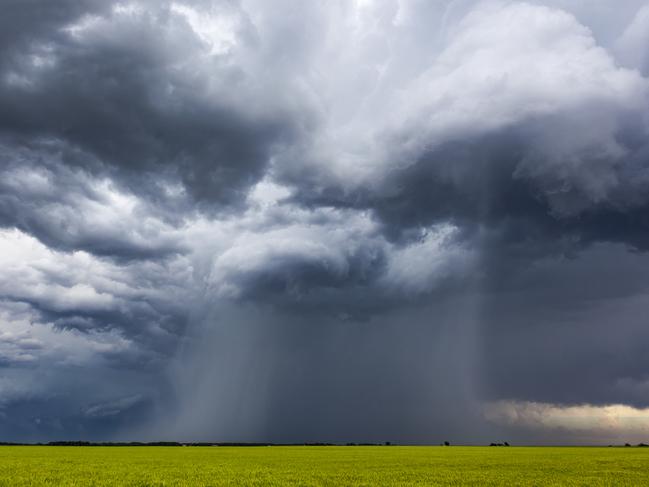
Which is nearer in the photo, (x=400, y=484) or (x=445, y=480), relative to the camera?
(x=400, y=484)

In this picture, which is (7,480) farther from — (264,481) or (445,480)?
(445,480)

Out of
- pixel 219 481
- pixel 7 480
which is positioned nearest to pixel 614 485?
pixel 219 481

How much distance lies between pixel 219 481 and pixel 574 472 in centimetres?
3240

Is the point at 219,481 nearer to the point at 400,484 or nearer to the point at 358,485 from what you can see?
the point at 358,485

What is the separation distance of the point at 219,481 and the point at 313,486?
26.1 feet

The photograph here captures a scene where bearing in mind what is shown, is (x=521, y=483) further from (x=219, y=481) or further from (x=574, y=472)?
(x=219, y=481)

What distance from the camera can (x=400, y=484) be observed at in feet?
118

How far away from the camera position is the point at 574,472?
4825 centimetres

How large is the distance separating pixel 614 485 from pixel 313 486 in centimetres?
2095

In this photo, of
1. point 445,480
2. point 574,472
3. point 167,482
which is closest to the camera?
point 167,482

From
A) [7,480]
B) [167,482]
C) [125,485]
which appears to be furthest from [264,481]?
[7,480]

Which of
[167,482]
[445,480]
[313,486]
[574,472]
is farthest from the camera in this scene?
[574,472]

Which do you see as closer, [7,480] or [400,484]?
[400,484]

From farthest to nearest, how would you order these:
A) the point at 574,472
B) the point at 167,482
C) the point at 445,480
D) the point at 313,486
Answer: the point at 574,472
the point at 445,480
the point at 167,482
the point at 313,486
